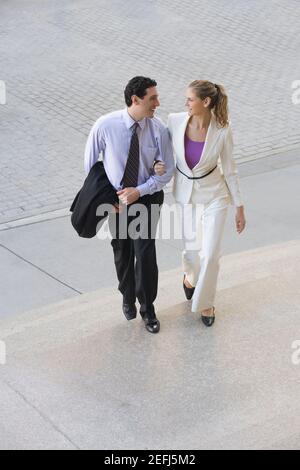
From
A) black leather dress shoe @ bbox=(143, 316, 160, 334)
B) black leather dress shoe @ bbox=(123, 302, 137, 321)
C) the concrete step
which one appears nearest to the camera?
the concrete step

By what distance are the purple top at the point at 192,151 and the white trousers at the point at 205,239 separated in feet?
0.76

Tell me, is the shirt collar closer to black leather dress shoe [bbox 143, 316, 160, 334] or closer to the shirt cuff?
the shirt cuff

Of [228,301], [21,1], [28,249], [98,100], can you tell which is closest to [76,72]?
[98,100]

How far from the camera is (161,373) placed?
6207mm

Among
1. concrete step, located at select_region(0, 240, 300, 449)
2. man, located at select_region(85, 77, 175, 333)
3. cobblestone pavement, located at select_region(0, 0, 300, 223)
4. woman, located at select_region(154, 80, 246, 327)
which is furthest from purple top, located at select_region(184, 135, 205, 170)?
cobblestone pavement, located at select_region(0, 0, 300, 223)

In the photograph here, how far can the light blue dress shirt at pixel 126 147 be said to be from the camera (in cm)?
638

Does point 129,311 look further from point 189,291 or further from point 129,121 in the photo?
point 129,121

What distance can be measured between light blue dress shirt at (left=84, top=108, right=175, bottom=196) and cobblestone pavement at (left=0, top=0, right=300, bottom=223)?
3247 mm

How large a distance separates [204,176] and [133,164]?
1.69ft

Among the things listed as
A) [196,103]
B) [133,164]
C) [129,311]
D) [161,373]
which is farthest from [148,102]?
[161,373]

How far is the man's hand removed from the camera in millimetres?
6305

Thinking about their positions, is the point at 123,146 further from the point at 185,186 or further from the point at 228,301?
the point at 228,301

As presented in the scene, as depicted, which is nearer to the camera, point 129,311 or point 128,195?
point 128,195

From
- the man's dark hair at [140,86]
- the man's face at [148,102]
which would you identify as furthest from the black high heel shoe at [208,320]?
the man's dark hair at [140,86]
